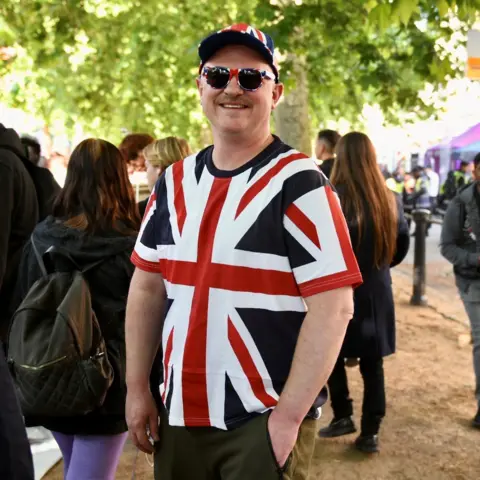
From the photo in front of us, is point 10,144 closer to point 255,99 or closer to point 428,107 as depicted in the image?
point 255,99

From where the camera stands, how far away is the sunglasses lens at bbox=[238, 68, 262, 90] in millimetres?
2193

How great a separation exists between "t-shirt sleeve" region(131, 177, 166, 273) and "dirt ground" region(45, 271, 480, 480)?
272cm

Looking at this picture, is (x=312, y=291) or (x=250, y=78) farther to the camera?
(x=250, y=78)

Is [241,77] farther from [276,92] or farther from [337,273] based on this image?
[337,273]

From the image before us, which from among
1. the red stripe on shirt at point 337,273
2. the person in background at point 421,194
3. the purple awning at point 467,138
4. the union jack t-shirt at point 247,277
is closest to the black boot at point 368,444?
the union jack t-shirt at point 247,277

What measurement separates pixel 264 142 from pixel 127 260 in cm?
109

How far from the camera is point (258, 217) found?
2092 mm

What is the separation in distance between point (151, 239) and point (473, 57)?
621 cm

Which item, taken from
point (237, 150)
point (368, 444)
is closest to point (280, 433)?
point (237, 150)

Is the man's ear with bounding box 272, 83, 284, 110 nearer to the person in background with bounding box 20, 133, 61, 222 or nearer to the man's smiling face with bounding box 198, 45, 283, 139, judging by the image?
the man's smiling face with bounding box 198, 45, 283, 139

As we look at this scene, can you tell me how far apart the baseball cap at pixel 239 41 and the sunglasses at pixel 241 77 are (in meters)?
0.05

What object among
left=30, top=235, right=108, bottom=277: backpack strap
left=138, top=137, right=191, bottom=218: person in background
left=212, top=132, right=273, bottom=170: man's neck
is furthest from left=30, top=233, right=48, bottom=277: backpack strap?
left=138, top=137, right=191, bottom=218: person in background

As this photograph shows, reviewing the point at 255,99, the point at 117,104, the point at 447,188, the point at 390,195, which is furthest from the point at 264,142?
the point at 447,188

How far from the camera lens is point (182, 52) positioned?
14.0m
